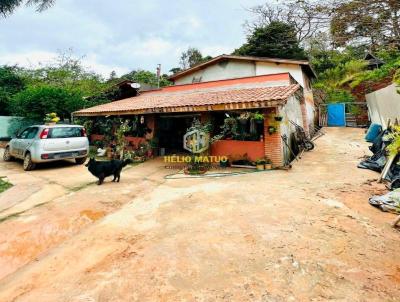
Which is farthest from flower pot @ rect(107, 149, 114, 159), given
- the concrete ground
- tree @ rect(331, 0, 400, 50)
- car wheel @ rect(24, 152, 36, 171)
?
tree @ rect(331, 0, 400, 50)

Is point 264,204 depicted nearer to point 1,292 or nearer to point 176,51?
point 1,292

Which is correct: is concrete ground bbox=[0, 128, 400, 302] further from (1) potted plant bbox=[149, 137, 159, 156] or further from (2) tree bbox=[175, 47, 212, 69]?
(2) tree bbox=[175, 47, 212, 69]

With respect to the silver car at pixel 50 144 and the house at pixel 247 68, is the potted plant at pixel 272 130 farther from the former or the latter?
the house at pixel 247 68

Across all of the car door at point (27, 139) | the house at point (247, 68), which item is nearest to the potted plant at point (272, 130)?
the house at point (247, 68)

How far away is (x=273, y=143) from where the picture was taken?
8.70m

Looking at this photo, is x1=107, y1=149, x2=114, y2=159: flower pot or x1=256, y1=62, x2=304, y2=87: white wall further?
x1=256, y1=62, x2=304, y2=87: white wall

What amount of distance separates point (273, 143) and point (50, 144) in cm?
796

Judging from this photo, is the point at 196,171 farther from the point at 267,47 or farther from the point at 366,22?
the point at 267,47

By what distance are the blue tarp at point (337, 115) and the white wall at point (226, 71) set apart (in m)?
9.91

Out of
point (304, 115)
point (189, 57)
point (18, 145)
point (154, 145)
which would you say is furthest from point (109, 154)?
point (189, 57)

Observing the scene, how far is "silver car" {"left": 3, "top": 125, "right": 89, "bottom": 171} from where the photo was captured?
9086 millimetres

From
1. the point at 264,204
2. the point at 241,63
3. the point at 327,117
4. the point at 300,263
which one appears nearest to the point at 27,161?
the point at 264,204

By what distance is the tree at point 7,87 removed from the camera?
1827 centimetres

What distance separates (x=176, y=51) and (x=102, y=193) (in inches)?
1831
